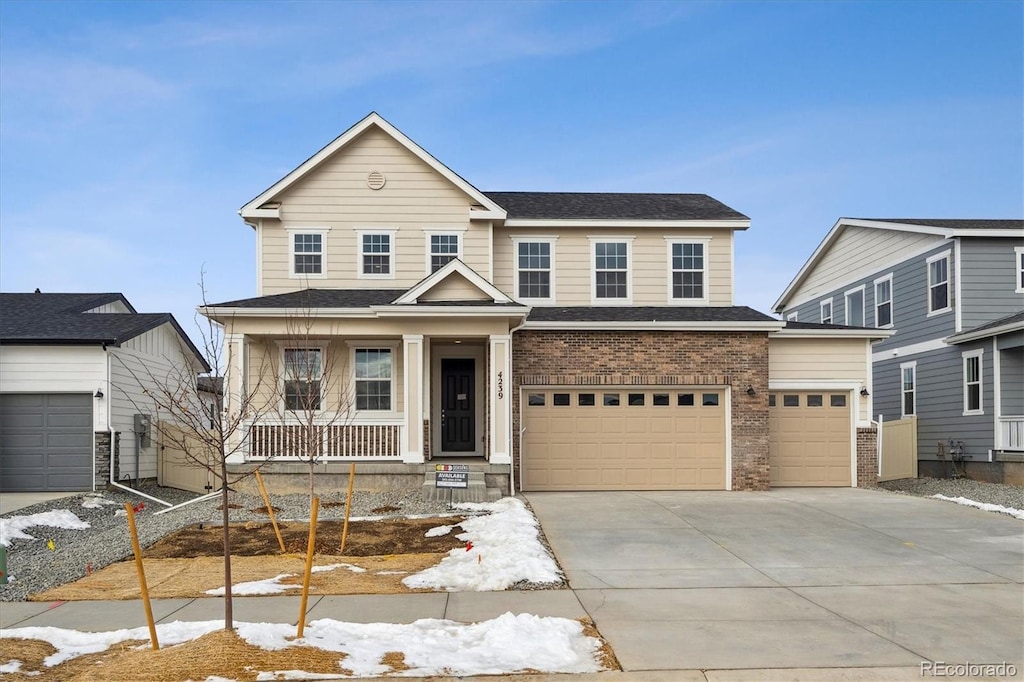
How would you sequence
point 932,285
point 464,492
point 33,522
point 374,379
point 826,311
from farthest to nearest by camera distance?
point 826,311 < point 932,285 < point 374,379 < point 464,492 < point 33,522

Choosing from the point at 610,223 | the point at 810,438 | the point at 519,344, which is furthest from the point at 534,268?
the point at 810,438

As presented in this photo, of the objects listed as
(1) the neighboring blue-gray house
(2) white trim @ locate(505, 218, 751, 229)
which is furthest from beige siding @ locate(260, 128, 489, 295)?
(1) the neighboring blue-gray house

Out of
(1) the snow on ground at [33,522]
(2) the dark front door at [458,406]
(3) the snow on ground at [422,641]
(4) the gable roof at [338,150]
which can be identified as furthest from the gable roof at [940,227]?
Answer: (1) the snow on ground at [33,522]

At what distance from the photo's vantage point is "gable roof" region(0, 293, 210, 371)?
17328mm

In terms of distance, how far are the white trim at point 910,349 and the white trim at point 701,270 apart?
721 cm

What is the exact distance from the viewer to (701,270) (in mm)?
19203

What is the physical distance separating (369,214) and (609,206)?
5.81 metres

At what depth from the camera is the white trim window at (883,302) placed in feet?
79.2

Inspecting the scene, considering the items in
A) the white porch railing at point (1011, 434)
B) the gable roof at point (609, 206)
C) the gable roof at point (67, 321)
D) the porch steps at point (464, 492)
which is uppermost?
the gable roof at point (609, 206)

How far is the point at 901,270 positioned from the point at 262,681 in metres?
22.1

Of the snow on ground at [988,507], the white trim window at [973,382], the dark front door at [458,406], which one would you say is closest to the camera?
the snow on ground at [988,507]

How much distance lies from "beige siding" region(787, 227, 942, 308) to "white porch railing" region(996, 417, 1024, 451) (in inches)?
199

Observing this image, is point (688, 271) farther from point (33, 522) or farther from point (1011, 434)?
point (33, 522)

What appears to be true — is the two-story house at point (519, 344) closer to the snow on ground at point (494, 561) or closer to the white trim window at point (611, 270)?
the white trim window at point (611, 270)
